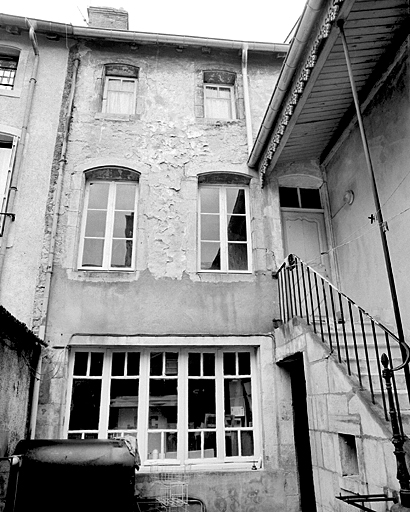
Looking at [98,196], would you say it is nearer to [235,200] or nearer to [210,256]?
[210,256]

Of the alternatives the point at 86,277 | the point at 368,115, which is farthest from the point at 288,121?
the point at 86,277

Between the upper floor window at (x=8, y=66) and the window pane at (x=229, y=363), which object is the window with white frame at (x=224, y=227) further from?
the upper floor window at (x=8, y=66)

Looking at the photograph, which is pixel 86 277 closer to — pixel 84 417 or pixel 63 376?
pixel 63 376

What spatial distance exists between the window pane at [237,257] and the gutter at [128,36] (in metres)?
4.03

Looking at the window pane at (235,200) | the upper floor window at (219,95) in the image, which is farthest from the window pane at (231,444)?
the upper floor window at (219,95)

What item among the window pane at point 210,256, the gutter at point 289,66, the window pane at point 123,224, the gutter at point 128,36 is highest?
the gutter at point 128,36

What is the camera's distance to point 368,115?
20.6 ft

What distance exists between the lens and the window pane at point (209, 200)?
7.57m

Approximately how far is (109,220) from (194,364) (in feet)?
8.97

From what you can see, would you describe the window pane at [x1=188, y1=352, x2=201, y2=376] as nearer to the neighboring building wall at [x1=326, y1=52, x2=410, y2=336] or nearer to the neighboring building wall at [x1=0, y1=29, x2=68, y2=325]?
the neighboring building wall at [x1=0, y1=29, x2=68, y2=325]

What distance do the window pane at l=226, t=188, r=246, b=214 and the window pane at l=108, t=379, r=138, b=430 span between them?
331cm

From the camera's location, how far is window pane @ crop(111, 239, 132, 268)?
697cm

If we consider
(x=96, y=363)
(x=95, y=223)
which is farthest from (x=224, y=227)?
(x=96, y=363)

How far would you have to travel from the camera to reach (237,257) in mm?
7277
